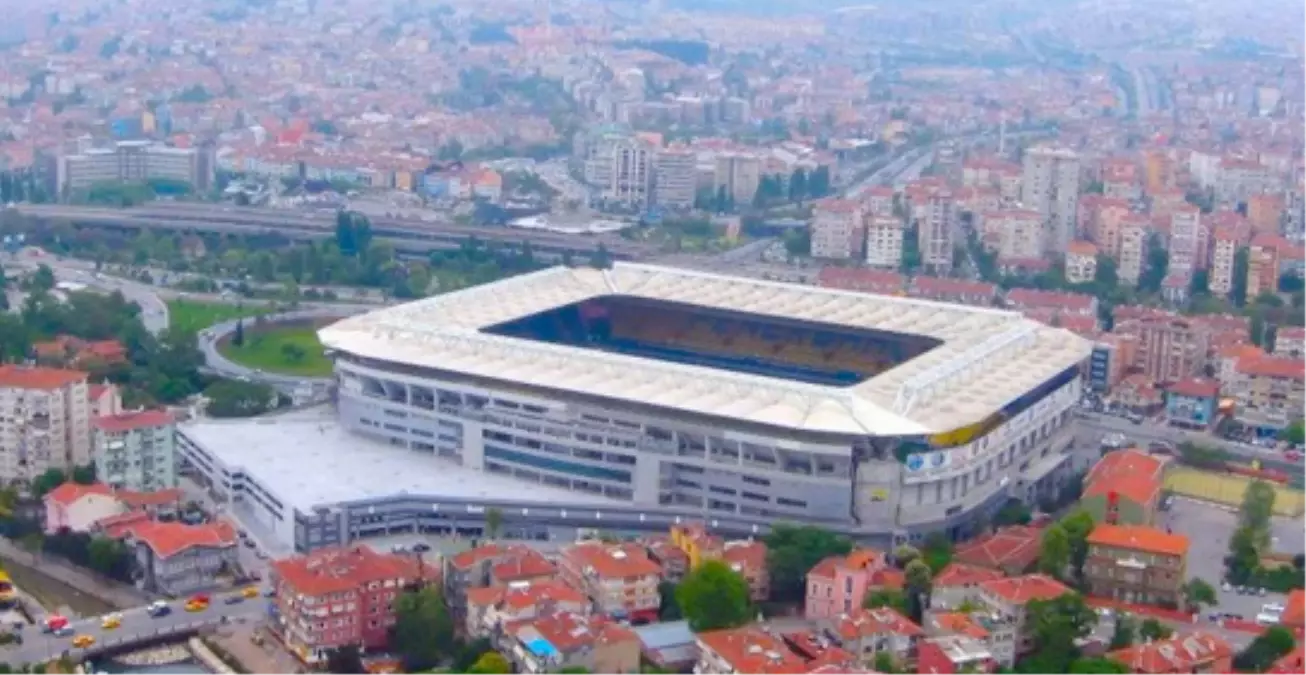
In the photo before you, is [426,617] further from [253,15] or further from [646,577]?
[253,15]

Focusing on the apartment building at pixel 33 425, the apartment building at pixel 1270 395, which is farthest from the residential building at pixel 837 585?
the apartment building at pixel 1270 395

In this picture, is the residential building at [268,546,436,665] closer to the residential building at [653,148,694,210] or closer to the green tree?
the green tree

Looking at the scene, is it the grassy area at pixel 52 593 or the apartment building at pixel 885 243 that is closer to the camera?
the grassy area at pixel 52 593

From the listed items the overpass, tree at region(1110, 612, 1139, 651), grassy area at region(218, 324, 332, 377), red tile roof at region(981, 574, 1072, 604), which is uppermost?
the overpass

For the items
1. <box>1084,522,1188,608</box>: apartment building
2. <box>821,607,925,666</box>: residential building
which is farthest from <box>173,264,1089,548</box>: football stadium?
<box>821,607,925,666</box>: residential building

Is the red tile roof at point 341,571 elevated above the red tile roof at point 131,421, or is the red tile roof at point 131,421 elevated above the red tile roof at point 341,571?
the red tile roof at point 131,421

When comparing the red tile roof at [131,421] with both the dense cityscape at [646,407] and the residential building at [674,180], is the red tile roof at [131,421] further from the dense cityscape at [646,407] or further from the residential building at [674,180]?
the residential building at [674,180]

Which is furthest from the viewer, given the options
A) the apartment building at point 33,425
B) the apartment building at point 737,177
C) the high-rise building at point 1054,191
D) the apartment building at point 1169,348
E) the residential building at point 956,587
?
the apartment building at point 737,177
